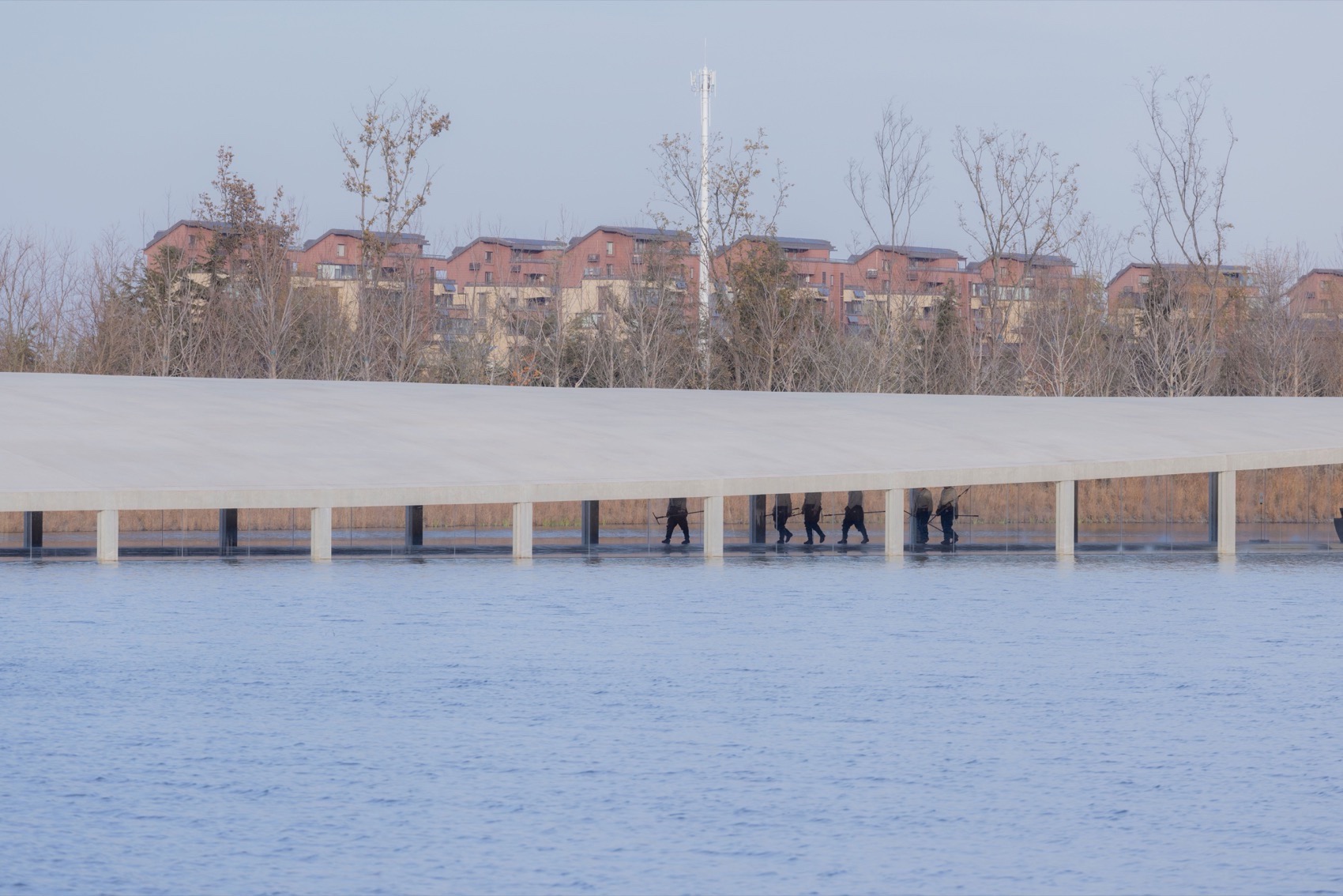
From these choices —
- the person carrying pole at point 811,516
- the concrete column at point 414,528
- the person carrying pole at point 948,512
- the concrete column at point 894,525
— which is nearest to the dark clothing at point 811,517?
the person carrying pole at point 811,516

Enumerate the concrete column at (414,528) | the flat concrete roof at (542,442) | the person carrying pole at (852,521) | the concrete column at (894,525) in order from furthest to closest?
the person carrying pole at (852,521), the concrete column at (414,528), the concrete column at (894,525), the flat concrete roof at (542,442)

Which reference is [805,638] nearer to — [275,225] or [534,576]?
[534,576]

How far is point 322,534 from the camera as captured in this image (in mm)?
28094

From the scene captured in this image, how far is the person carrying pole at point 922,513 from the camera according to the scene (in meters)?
32.3

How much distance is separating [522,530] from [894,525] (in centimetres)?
632

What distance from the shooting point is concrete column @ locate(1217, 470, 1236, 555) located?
31.2 meters

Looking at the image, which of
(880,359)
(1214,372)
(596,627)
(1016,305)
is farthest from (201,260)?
(596,627)

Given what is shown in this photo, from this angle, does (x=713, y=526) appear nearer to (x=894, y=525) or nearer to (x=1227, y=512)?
(x=894, y=525)

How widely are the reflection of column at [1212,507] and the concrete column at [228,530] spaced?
17.2 metres

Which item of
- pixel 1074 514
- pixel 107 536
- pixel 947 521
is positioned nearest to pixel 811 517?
pixel 947 521

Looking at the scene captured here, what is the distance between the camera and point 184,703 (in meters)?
15.2

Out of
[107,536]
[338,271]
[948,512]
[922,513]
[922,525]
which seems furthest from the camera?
[338,271]

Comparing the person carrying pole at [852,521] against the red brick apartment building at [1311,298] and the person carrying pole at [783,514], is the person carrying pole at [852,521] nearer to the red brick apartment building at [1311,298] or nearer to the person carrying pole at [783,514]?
the person carrying pole at [783,514]

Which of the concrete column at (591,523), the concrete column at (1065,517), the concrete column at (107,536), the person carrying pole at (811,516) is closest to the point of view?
the concrete column at (107,536)
